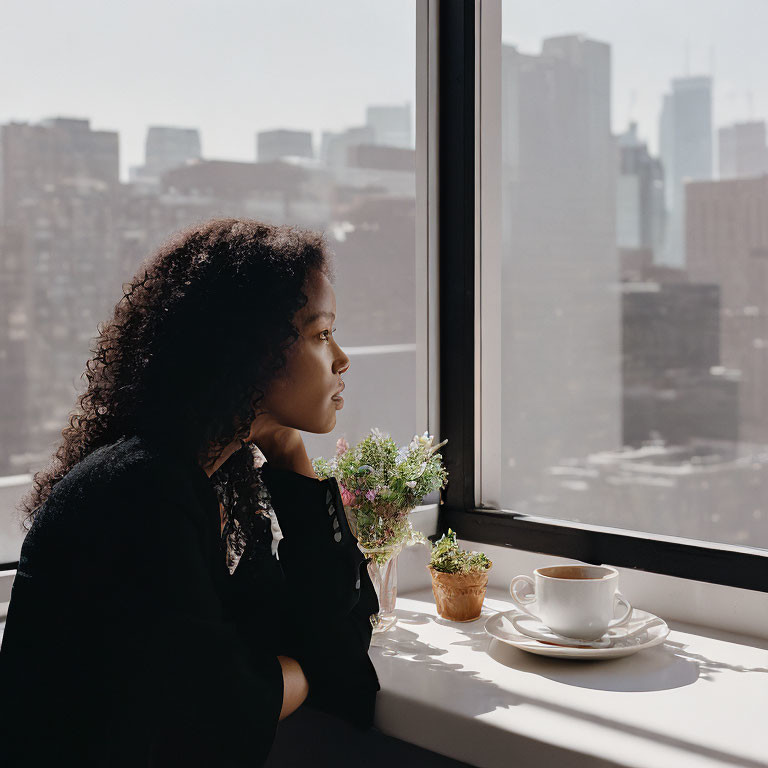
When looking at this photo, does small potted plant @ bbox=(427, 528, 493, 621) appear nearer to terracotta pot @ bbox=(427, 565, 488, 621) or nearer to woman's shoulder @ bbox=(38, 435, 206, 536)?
terracotta pot @ bbox=(427, 565, 488, 621)

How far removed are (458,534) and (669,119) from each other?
85.7 inches

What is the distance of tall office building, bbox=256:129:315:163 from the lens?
59.4 inches

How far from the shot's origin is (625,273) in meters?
3.34

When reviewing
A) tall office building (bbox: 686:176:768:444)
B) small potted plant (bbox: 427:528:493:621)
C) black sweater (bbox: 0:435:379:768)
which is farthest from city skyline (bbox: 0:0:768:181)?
tall office building (bbox: 686:176:768:444)

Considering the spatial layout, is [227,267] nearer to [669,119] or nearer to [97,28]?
[97,28]

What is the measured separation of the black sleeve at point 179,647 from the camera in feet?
2.37

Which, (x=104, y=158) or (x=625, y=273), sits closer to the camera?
(x=104, y=158)

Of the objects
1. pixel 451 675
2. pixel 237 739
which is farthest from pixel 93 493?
pixel 451 675

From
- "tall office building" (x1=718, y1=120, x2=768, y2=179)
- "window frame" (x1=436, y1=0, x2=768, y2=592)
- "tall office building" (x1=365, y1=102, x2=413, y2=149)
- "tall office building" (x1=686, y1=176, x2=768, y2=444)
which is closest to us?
"window frame" (x1=436, y1=0, x2=768, y2=592)

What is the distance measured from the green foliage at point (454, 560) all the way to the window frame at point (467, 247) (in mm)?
166

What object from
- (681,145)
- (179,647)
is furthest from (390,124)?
(681,145)

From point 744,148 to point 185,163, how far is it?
2102 millimetres

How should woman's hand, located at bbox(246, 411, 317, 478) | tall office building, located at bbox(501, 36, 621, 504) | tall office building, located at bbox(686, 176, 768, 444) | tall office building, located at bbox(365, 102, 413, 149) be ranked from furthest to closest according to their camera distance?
tall office building, located at bbox(686, 176, 768, 444) < tall office building, located at bbox(501, 36, 621, 504) < tall office building, located at bbox(365, 102, 413, 149) < woman's hand, located at bbox(246, 411, 317, 478)

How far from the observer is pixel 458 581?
1.25m
